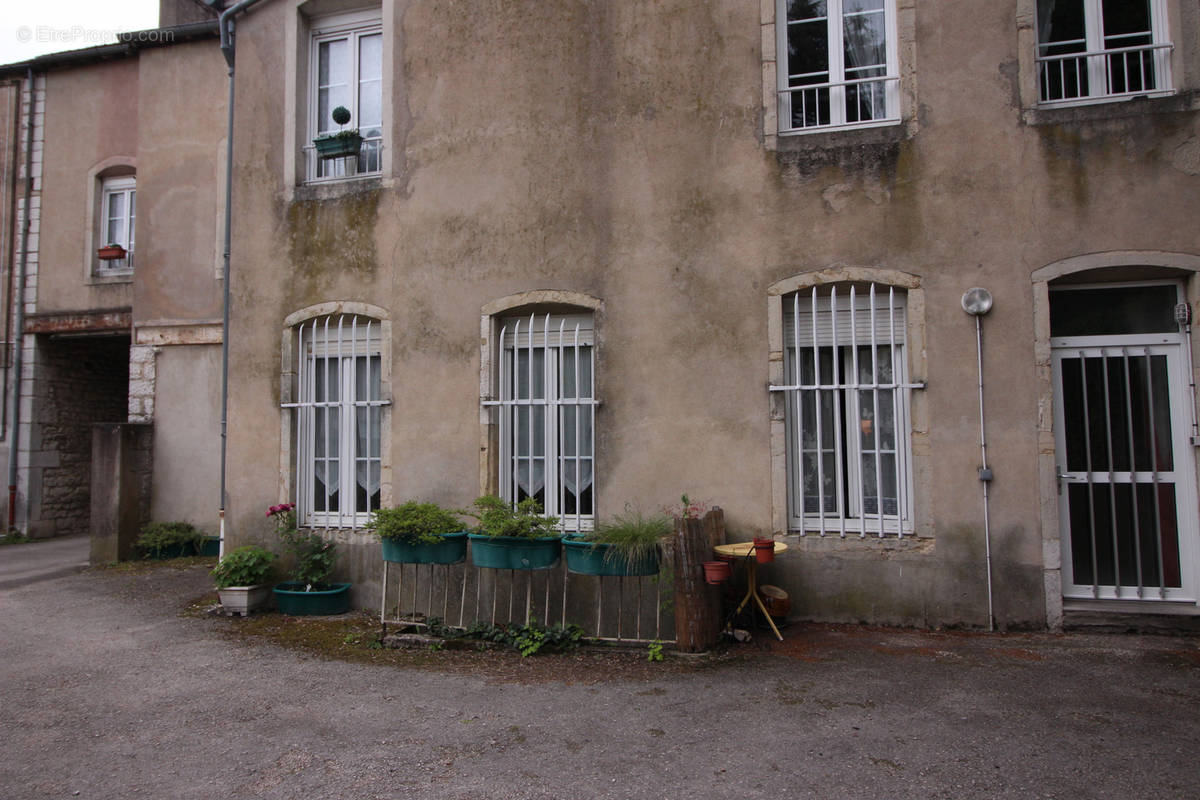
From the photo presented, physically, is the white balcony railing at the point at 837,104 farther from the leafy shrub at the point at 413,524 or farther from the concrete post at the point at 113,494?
the concrete post at the point at 113,494

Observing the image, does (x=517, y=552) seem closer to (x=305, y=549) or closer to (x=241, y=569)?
(x=305, y=549)

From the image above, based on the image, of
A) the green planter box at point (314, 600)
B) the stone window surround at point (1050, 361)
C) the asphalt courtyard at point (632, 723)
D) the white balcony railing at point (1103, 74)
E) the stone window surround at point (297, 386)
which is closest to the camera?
the asphalt courtyard at point (632, 723)

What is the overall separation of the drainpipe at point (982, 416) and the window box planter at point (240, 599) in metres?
5.77

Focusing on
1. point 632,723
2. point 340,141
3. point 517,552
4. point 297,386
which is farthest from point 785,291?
point 297,386

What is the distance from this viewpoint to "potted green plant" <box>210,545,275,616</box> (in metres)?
6.91

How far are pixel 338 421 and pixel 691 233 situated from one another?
137 inches

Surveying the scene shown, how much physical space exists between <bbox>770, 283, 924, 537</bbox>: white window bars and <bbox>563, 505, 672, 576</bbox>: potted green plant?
49.2 inches

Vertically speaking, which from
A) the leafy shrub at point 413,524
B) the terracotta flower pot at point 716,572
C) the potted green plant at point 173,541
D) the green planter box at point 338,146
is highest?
the green planter box at point 338,146

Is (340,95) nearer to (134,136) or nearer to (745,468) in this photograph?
(745,468)

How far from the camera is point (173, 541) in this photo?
33.2 ft

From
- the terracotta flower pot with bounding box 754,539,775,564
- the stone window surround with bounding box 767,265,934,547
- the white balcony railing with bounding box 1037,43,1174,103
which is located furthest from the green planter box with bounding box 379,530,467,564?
the white balcony railing with bounding box 1037,43,1174,103

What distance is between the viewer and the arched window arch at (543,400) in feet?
21.5

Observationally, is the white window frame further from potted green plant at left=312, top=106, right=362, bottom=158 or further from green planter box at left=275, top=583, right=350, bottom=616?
green planter box at left=275, top=583, right=350, bottom=616

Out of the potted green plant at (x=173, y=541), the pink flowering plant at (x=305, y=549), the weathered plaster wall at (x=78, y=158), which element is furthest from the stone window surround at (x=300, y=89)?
the weathered plaster wall at (x=78, y=158)
